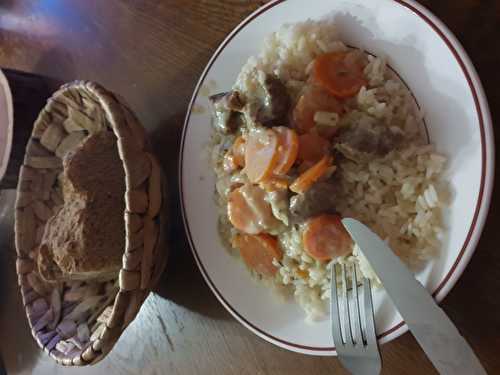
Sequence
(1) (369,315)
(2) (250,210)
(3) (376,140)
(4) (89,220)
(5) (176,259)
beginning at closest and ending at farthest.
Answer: (1) (369,315) < (3) (376,140) < (2) (250,210) < (4) (89,220) < (5) (176,259)

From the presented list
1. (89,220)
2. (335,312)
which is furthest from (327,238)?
(89,220)

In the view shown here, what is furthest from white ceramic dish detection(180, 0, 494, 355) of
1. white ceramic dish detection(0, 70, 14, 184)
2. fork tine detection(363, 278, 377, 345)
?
white ceramic dish detection(0, 70, 14, 184)

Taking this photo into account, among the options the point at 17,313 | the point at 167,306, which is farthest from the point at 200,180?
the point at 17,313

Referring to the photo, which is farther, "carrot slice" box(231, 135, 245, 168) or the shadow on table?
the shadow on table

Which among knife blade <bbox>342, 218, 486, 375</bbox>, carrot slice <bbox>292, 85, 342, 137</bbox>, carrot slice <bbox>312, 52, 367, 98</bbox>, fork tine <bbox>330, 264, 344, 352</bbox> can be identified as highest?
carrot slice <bbox>312, 52, 367, 98</bbox>

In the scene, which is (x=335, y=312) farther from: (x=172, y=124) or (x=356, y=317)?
(x=172, y=124)

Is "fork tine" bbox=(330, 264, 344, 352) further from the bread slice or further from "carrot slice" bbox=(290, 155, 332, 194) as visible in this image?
the bread slice
